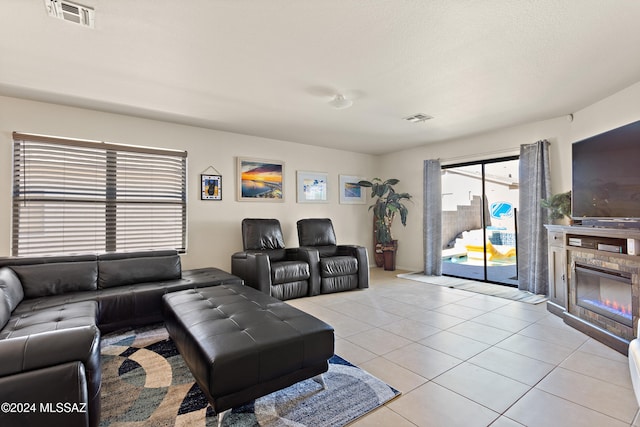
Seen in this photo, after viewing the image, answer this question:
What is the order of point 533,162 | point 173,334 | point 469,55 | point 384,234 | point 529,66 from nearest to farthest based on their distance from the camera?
point 173,334 < point 469,55 < point 529,66 < point 533,162 < point 384,234

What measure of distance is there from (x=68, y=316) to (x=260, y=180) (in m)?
3.18

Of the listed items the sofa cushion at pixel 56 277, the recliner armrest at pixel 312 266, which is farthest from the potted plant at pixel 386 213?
the sofa cushion at pixel 56 277

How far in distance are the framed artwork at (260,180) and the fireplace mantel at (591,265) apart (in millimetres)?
3873

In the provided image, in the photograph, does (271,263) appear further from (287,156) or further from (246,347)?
(246,347)

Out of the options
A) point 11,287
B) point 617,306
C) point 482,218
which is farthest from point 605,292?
point 11,287

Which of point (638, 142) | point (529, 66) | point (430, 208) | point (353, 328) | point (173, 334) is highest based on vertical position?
point (529, 66)

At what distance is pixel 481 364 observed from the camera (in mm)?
2219

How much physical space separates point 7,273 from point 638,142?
5332mm

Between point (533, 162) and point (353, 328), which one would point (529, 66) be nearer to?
point (533, 162)

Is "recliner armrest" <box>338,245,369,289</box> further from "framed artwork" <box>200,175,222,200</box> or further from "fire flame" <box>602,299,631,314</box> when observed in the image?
"fire flame" <box>602,299,631,314</box>

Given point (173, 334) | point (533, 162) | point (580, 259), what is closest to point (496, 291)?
point (580, 259)

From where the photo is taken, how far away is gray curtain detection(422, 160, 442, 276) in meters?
5.44

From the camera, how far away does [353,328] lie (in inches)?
117

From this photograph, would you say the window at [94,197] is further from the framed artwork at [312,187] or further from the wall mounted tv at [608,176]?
the wall mounted tv at [608,176]
